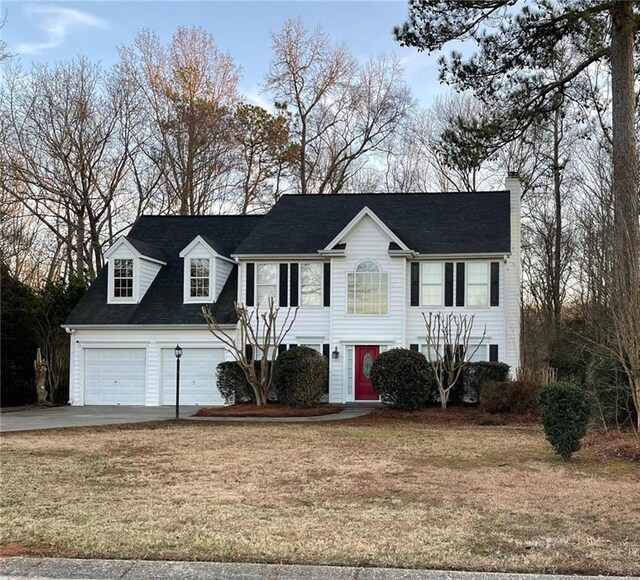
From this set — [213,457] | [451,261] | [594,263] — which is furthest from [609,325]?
[451,261]

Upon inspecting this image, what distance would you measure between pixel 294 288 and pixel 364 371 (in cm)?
360

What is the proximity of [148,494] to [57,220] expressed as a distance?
26946 millimetres

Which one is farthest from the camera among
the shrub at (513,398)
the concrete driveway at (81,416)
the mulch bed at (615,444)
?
the shrub at (513,398)

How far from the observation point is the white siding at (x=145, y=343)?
927 inches

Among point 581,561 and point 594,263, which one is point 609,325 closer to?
point 594,263

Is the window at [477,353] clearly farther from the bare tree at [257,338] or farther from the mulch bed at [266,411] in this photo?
the bare tree at [257,338]

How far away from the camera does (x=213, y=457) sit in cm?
1116

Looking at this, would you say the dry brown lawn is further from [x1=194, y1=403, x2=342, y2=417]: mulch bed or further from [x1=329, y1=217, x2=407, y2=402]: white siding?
[x1=329, y1=217, x2=407, y2=402]: white siding

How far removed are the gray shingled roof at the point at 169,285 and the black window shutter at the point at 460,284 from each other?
288 inches

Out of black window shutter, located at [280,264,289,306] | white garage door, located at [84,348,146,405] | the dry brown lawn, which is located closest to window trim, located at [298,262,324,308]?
black window shutter, located at [280,264,289,306]

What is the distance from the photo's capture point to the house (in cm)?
2262


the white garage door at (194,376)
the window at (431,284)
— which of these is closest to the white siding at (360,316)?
the window at (431,284)

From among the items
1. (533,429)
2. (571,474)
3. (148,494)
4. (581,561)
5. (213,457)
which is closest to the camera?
(581,561)

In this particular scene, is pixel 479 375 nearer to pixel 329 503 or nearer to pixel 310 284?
pixel 310 284
